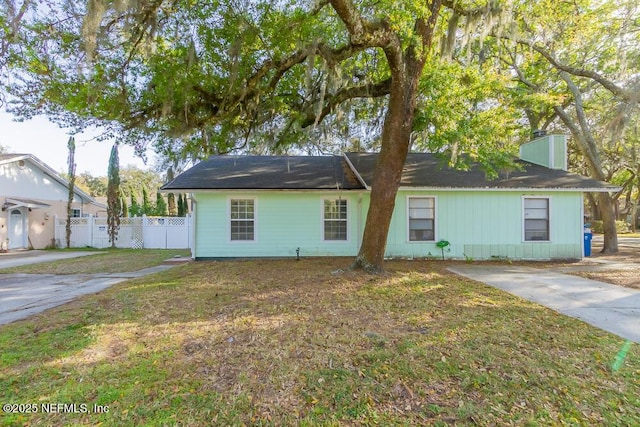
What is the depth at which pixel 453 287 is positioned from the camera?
6.33 meters

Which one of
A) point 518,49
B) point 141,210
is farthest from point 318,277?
point 141,210

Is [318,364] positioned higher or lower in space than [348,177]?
lower

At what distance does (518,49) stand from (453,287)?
11.8 m

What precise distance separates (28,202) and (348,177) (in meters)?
16.1

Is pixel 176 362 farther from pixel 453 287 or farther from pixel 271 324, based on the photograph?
pixel 453 287

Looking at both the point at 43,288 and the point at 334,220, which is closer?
the point at 43,288

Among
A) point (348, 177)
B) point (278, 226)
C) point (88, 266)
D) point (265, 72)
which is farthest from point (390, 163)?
point (88, 266)

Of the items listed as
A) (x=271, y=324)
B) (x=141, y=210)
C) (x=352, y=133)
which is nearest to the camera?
(x=271, y=324)

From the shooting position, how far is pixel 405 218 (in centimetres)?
1043

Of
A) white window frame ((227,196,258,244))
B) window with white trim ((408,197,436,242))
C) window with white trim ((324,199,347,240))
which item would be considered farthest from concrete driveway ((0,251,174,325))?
window with white trim ((408,197,436,242))

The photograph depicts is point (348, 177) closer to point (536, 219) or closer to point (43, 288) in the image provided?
point (536, 219)

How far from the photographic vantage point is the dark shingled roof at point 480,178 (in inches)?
398

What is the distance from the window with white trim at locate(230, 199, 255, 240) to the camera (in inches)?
416

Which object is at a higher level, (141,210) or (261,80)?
(261,80)
